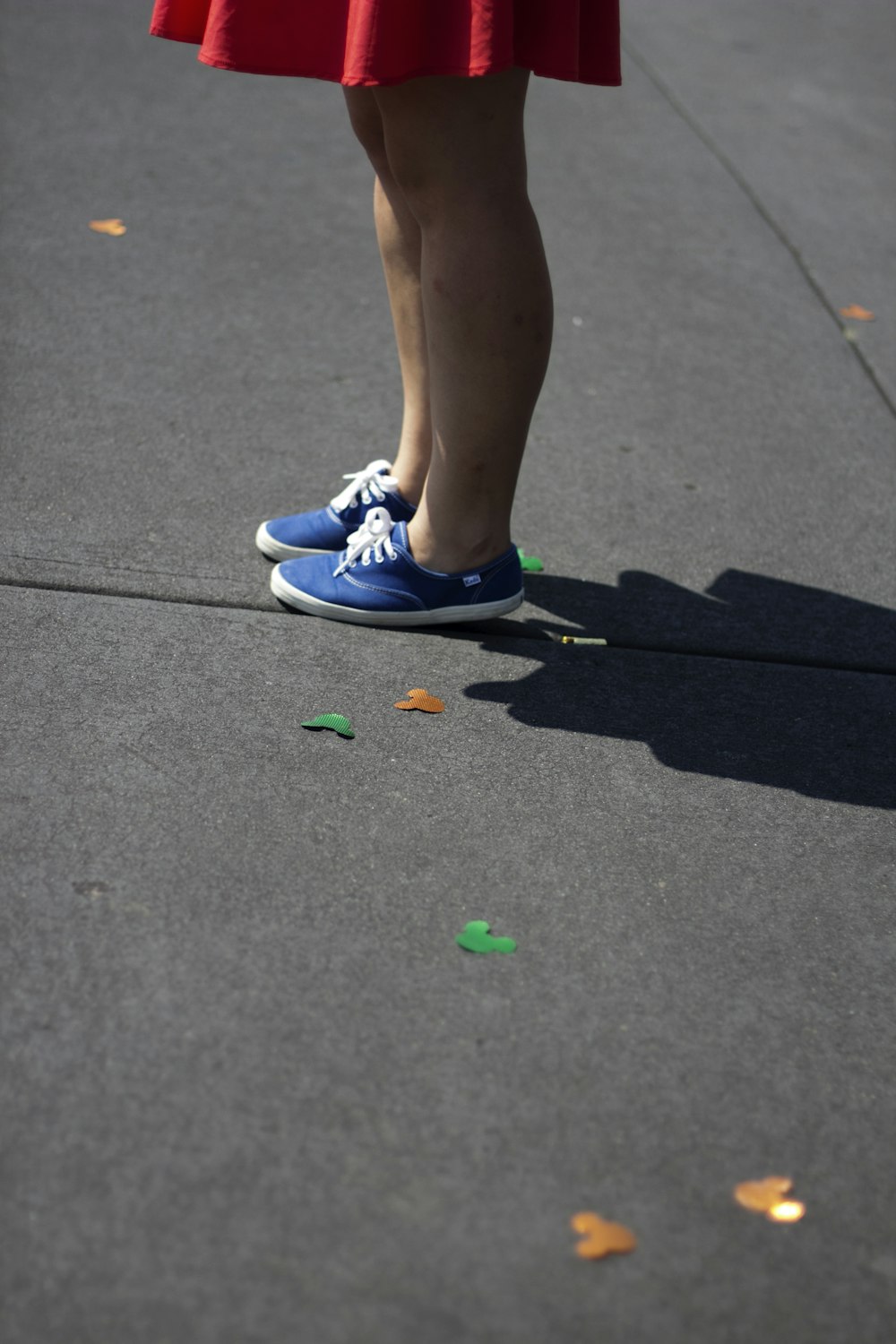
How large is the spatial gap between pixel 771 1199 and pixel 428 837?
27.6 inches

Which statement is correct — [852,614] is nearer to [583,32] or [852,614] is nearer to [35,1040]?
[583,32]

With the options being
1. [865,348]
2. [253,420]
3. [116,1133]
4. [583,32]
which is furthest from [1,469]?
[865,348]

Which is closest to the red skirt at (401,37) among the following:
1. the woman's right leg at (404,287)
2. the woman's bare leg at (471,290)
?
the woman's bare leg at (471,290)

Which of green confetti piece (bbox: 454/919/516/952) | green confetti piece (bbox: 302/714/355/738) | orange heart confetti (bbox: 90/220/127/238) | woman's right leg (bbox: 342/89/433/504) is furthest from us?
orange heart confetti (bbox: 90/220/127/238)

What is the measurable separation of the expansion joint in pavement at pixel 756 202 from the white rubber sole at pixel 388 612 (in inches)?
66.2

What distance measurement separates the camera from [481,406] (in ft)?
7.18

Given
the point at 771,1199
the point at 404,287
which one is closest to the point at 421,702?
the point at 404,287

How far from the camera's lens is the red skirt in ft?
6.05

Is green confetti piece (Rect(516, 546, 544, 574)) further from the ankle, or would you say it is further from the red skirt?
the red skirt

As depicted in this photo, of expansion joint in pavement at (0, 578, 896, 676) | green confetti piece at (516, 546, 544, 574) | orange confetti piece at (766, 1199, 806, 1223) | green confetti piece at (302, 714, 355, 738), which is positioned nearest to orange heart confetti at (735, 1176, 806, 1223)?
orange confetti piece at (766, 1199, 806, 1223)

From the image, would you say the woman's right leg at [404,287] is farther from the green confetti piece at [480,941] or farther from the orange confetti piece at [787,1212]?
the orange confetti piece at [787,1212]

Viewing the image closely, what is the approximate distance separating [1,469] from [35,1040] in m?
1.57

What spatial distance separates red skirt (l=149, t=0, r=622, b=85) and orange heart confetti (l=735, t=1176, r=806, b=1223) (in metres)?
1.53

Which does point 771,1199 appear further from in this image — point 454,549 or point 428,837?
point 454,549
